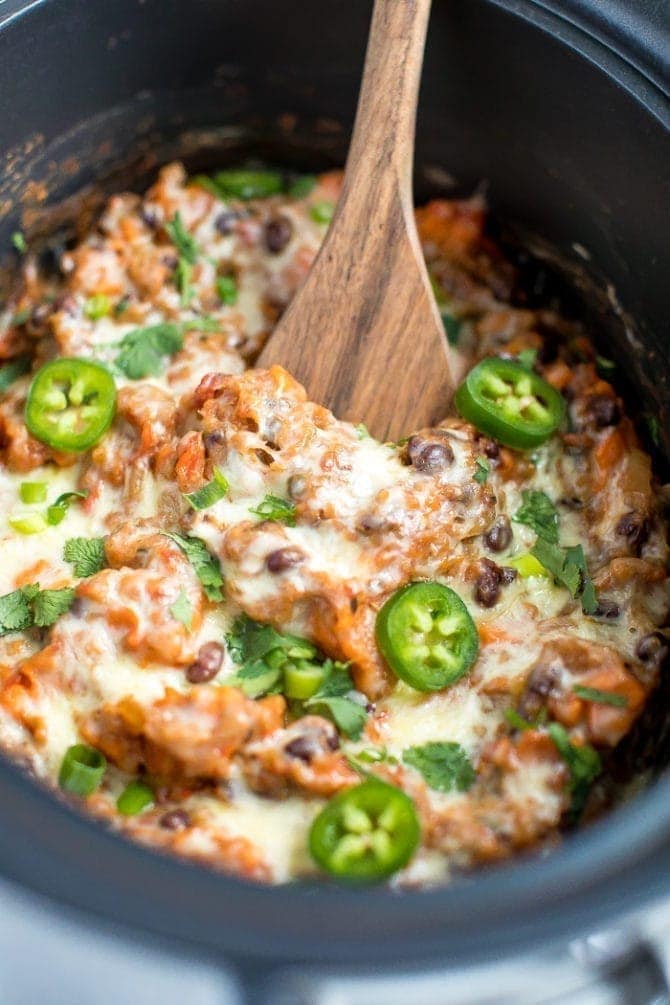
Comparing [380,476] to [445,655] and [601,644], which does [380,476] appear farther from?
[601,644]

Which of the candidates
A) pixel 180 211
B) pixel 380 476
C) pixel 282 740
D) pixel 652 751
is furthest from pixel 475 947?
pixel 180 211

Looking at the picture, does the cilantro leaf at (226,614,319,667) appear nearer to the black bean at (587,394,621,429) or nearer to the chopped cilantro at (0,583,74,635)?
the chopped cilantro at (0,583,74,635)

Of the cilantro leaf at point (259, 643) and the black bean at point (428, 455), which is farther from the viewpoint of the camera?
the black bean at point (428, 455)

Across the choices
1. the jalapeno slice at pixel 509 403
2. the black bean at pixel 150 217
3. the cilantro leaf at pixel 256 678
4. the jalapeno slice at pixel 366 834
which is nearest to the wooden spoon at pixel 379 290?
the jalapeno slice at pixel 509 403

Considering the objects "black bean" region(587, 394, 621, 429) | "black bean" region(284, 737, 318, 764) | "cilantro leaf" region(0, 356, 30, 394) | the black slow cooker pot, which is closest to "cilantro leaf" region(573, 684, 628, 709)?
the black slow cooker pot

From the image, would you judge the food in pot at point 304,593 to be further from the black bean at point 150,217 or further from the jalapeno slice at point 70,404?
the black bean at point 150,217

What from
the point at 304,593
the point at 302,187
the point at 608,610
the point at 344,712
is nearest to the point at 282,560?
the point at 304,593
